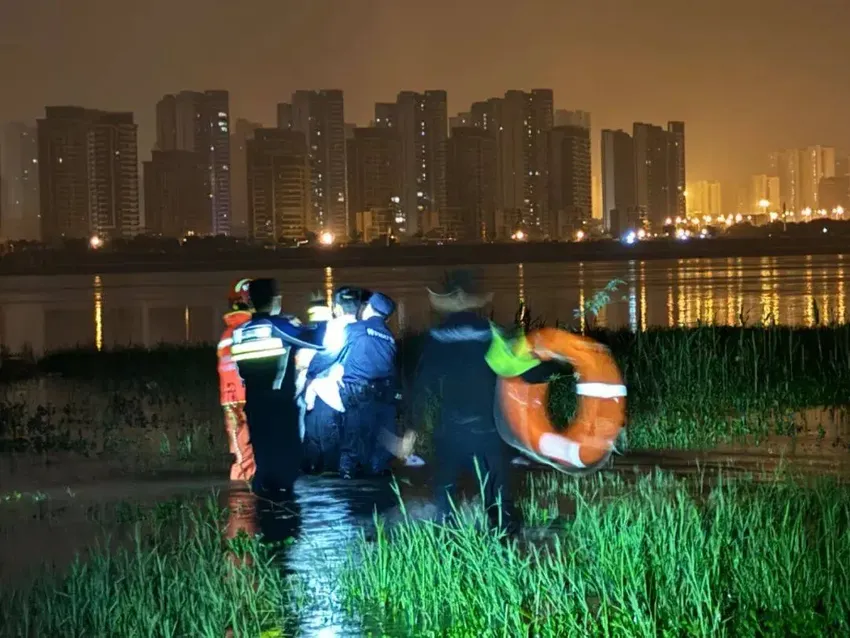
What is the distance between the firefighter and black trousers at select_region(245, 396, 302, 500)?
31.0 inches

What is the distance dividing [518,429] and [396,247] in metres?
158

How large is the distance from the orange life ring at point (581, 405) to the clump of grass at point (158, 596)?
226 cm

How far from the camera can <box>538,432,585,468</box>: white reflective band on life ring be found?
1065cm

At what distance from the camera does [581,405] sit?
10758 millimetres

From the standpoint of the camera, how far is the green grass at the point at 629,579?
7094 millimetres

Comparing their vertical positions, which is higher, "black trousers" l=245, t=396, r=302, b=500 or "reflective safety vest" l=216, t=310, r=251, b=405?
"reflective safety vest" l=216, t=310, r=251, b=405

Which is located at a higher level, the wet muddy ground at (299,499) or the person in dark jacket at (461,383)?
the person in dark jacket at (461,383)

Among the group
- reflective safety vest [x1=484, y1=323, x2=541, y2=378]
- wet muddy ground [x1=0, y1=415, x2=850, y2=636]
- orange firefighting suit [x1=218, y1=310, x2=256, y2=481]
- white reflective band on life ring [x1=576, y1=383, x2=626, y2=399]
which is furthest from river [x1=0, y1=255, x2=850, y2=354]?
reflective safety vest [x1=484, y1=323, x2=541, y2=378]

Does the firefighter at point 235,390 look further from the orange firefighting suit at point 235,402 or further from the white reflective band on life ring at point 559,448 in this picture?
the white reflective band on life ring at point 559,448

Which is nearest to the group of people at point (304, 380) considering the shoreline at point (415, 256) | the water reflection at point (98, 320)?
the water reflection at point (98, 320)

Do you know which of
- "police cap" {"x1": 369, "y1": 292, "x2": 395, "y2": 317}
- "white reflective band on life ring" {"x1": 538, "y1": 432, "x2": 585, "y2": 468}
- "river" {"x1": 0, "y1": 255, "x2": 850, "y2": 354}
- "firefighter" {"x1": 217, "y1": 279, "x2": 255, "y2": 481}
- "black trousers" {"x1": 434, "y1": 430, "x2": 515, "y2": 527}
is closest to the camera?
"black trousers" {"x1": 434, "y1": 430, "x2": 515, "y2": 527}

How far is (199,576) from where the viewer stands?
8.53m

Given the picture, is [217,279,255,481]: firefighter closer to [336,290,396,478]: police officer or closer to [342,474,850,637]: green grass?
[336,290,396,478]: police officer

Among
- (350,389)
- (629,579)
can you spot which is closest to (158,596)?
(629,579)
